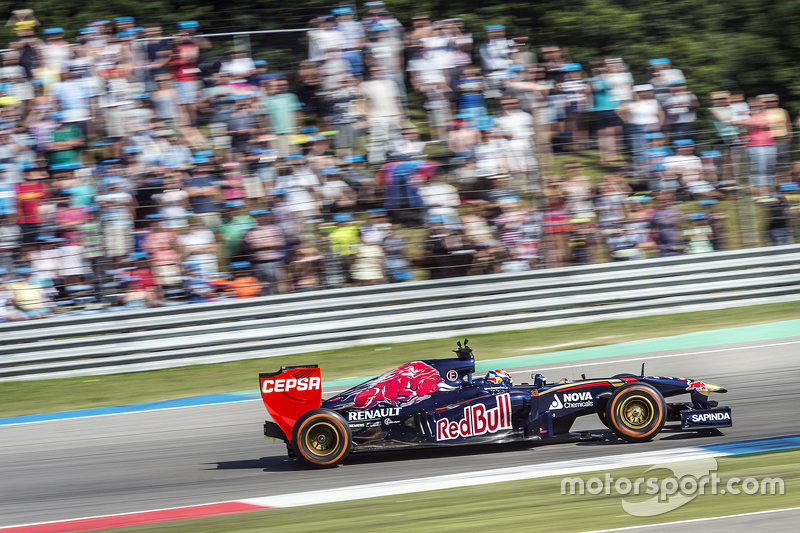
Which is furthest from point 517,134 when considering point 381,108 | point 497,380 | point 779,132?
point 497,380

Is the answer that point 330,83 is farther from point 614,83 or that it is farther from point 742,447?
point 742,447

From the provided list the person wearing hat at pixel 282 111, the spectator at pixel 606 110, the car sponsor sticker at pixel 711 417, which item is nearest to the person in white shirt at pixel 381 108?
the person wearing hat at pixel 282 111

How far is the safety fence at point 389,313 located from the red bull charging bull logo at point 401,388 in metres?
3.84

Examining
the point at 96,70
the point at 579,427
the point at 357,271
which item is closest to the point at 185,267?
the point at 357,271

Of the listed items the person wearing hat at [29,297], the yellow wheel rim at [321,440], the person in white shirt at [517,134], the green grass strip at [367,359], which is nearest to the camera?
the yellow wheel rim at [321,440]

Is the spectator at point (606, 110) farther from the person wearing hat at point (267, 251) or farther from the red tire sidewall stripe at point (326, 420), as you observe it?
the red tire sidewall stripe at point (326, 420)

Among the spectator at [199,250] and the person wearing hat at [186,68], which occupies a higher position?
the person wearing hat at [186,68]

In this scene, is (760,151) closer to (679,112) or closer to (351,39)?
(679,112)

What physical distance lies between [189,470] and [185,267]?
387 centimetres

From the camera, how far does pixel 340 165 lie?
11.5 m

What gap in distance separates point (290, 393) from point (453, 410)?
128 cm

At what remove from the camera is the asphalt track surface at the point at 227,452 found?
6.70 meters

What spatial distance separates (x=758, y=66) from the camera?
1642 cm

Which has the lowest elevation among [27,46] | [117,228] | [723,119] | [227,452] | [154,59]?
[227,452]
